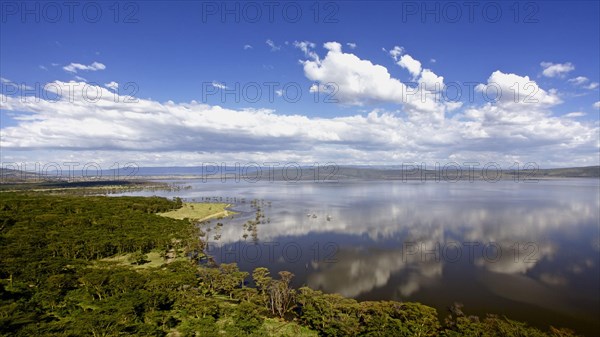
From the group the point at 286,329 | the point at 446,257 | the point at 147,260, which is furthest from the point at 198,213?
the point at 286,329

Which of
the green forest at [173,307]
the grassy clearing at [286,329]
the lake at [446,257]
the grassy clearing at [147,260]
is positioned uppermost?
the green forest at [173,307]

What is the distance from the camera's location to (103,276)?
33.5 m

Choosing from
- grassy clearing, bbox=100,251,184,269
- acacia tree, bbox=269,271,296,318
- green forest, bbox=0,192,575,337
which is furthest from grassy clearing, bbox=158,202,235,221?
acacia tree, bbox=269,271,296,318

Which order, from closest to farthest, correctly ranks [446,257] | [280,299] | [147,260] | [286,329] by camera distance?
[286,329]
[280,299]
[147,260]
[446,257]

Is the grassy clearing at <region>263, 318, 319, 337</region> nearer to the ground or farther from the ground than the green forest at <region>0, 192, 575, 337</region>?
nearer to the ground

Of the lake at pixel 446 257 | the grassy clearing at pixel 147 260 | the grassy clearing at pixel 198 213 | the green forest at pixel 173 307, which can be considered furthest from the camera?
the grassy clearing at pixel 198 213

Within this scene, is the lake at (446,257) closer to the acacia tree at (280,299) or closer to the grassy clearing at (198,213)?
the acacia tree at (280,299)

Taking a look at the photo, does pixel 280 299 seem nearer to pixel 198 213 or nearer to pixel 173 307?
pixel 173 307

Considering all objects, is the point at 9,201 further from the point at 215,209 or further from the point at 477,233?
the point at 477,233

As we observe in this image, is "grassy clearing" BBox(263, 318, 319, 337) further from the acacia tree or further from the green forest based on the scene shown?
the acacia tree

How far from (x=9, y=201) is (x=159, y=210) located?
36.8 metres

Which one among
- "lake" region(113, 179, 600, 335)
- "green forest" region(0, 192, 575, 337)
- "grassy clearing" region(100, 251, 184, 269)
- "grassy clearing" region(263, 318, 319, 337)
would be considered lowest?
"lake" region(113, 179, 600, 335)

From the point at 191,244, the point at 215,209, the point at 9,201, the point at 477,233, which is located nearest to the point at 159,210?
the point at 215,209

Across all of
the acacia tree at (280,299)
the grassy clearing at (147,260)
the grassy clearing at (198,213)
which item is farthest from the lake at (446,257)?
the grassy clearing at (147,260)
